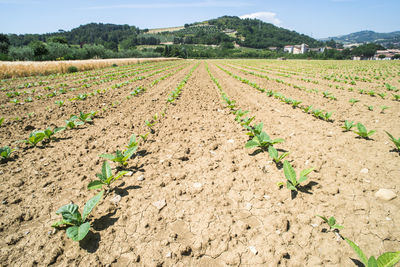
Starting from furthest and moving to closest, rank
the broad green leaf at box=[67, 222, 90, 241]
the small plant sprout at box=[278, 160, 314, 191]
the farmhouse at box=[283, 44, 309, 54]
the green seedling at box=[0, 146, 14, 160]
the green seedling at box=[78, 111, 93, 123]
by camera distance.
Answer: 1. the farmhouse at box=[283, 44, 309, 54]
2. the green seedling at box=[78, 111, 93, 123]
3. the green seedling at box=[0, 146, 14, 160]
4. the small plant sprout at box=[278, 160, 314, 191]
5. the broad green leaf at box=[67, 222, 90, 241]

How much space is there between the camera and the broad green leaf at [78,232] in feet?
5.69

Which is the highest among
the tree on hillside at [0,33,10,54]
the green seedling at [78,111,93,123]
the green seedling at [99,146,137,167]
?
the tree on hillside at [0,33,10,54]

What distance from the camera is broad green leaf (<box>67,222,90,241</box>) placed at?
173 cm

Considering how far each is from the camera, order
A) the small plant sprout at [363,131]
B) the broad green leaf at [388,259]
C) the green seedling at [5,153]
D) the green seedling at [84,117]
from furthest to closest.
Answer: the green seedling at [84,117]
the small plant sprout at [363,131]
the green seedling at [5,153]
the broad green leaf at [388,259]

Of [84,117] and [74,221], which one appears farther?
[84,117]

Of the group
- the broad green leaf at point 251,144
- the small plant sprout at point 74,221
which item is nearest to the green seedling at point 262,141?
the broad green leaf at point 251,144

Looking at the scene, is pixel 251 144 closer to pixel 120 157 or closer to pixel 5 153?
pixel 120 157

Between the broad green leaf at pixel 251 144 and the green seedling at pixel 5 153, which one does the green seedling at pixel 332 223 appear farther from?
the green seedling at pixel 5 153

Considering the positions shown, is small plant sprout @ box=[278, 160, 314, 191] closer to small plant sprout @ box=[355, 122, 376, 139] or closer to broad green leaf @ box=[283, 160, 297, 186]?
broad green leaf @ box=[283, 160, 297, 186]

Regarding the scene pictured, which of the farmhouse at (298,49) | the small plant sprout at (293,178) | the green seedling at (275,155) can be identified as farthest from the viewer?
the farmhouse at (298,49)

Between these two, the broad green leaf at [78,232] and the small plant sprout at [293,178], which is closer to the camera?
the broad green leaf at [78,232]

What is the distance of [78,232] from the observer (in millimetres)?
1770

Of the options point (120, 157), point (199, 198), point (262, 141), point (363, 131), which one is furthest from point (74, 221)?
point (363, 131)

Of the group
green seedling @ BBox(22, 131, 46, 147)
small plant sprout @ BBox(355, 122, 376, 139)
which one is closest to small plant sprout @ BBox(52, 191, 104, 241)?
green seedling @ BBox(22, 131, 46, 147)
